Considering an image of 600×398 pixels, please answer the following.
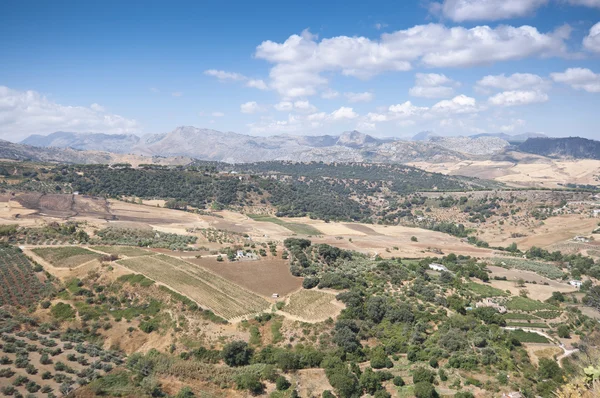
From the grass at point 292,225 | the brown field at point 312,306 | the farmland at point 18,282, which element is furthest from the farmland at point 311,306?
the grass at point 292,225

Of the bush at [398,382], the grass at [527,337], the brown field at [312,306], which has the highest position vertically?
the brown field at [312,306]

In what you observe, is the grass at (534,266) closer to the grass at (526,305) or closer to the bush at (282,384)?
the grass at (526,305)

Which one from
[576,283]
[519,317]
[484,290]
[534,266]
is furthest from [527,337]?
[534,266]

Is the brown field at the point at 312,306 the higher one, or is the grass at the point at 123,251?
the grass at the point at 123,251

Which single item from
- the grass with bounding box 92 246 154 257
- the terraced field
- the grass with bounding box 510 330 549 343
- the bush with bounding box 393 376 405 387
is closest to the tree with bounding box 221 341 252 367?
the terraced field

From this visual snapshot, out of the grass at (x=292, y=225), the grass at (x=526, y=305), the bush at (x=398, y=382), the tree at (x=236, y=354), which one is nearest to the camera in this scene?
the bush at (x=398, y=382)

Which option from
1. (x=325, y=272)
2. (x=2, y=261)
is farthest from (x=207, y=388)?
(x=2, y=261)

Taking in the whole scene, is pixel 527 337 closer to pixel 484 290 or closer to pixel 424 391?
pixel 484 290
